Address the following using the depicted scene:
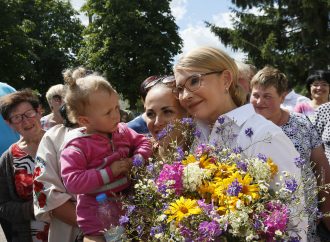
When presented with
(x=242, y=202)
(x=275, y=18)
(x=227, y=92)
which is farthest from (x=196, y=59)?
(x=275, y=18)

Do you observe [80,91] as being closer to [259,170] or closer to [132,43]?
[259,170]

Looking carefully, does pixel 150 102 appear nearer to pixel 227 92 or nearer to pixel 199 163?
pixel 227 92

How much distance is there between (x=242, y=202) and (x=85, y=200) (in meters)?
1.06

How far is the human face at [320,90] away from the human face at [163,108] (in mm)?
3764

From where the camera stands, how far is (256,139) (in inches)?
85.7

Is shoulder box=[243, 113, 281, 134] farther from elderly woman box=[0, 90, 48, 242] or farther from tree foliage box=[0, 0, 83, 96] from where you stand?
tree foliage box=[0, 0, 83, 96]

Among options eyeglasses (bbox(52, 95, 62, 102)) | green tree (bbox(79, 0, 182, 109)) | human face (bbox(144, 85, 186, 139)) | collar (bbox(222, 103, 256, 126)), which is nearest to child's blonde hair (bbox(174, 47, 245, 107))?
collar (bbox(222, 103, 256, 126))

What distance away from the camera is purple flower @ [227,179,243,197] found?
175cm

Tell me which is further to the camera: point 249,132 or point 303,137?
point 303,137

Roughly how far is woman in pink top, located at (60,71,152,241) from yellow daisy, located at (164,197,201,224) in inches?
28.8

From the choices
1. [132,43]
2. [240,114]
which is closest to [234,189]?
[240,114]

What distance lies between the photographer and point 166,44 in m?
32.6

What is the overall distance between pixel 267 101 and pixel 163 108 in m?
1.43

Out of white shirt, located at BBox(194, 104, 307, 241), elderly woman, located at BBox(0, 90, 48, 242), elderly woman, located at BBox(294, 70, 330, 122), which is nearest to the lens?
white shirt, located at BBox(194, 104, 307, 241)
